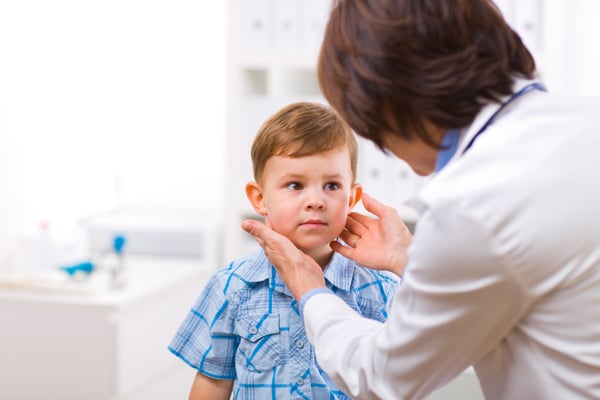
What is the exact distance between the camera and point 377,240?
48.5 inches

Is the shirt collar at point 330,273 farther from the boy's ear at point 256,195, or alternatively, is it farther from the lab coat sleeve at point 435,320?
the lab coat sleeve at point 435,320

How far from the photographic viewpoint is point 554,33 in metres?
2.49

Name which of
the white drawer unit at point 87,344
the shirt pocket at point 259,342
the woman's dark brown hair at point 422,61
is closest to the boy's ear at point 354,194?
the shirt pocket at point 259,342

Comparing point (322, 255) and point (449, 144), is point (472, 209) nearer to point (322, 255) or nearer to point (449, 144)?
point (449, 144)

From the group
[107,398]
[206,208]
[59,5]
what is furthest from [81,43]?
[107,398]

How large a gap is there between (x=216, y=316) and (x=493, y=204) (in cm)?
57

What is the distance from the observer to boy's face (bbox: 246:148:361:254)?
1186mm

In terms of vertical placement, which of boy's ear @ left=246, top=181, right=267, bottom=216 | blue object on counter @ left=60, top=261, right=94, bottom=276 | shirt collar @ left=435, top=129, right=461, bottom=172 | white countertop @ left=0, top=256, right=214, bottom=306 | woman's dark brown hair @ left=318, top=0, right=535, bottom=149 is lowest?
white countertop @ left=0, top=256, right=214, bottom=306

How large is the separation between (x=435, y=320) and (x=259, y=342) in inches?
16.1

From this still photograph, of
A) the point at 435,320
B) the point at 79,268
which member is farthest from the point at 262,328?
the point at 79,268

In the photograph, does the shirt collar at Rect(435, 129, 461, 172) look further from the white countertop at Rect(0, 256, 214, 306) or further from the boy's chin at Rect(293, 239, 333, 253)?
the white countertop at Rect(0, 256, 214, 306)

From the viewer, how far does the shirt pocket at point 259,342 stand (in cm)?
120

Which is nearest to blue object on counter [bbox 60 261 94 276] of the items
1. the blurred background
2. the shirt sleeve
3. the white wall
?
the blurred background

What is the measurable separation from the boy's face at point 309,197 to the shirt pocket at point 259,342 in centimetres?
13
